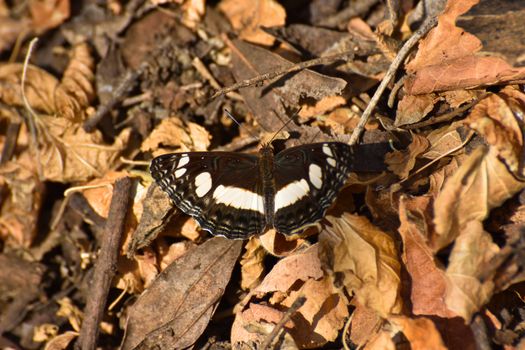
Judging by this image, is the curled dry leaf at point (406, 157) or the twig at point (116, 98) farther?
the twig at point (116, 98)

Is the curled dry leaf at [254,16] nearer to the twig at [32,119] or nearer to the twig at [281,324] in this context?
the twig at [32,119]

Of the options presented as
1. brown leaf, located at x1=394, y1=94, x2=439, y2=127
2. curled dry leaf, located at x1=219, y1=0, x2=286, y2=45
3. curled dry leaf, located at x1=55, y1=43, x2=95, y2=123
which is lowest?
curled dry leaf, located at x1=55, y1=43, x2=95, y2=123

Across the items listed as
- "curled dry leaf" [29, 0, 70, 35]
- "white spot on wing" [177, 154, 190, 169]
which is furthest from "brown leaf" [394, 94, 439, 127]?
"curled dry leaf" [29, 0, 70, 35]

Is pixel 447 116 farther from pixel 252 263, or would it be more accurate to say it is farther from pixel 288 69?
pixel 252 263

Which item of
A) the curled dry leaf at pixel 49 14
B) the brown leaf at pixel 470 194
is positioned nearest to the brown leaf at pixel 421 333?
the brown leaf at pixel 470 194

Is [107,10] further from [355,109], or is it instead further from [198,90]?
[355,109]

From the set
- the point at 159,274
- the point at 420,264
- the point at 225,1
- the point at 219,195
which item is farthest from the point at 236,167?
the point at 225,1

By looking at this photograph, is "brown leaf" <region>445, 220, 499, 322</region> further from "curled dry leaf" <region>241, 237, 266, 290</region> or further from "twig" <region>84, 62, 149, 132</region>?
"twig" <region>84, 62, 149, 132</region>
